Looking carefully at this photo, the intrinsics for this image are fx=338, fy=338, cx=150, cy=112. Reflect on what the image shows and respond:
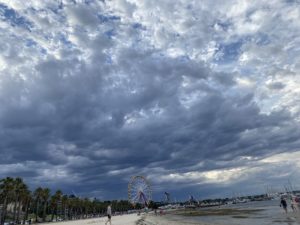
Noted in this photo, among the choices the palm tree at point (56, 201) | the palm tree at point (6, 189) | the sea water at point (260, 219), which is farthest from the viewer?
the palm tree at point (56, 201)

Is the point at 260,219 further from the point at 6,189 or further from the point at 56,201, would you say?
the point at 56,201

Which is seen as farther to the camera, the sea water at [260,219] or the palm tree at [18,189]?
the palm tree at [18,189]

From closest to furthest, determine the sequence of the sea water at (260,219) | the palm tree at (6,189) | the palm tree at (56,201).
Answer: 1. the sea water at (260,219)
2. the palm tree at (6,189)
3. the palm tree at (56,201)

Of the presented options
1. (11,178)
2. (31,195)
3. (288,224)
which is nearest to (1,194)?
(11,178)

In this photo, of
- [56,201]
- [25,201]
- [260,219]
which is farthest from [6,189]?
[260,219]

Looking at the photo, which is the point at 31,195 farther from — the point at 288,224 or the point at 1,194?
the point at 288,224

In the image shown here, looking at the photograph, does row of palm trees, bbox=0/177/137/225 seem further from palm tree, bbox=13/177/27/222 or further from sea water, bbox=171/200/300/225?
sea water, bbox=171/200/300/225

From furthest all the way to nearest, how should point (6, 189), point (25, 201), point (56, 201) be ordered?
1. point (56, 201)
2. point (25, 201)
3. point (6, 189)

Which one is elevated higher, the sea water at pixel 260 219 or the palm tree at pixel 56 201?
the palm tree at pixel 56 201

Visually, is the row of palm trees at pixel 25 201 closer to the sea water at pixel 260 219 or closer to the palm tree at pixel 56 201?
the palm tree at pixel 56 201

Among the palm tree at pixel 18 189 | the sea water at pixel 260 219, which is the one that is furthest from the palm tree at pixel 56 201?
the sea water at pixel 260 219

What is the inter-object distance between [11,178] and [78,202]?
93363mm

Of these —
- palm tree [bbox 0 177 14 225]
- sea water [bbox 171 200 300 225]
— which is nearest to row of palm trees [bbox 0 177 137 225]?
palm tree [bbox 0 177 14 225]

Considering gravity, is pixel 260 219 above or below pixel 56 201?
below
